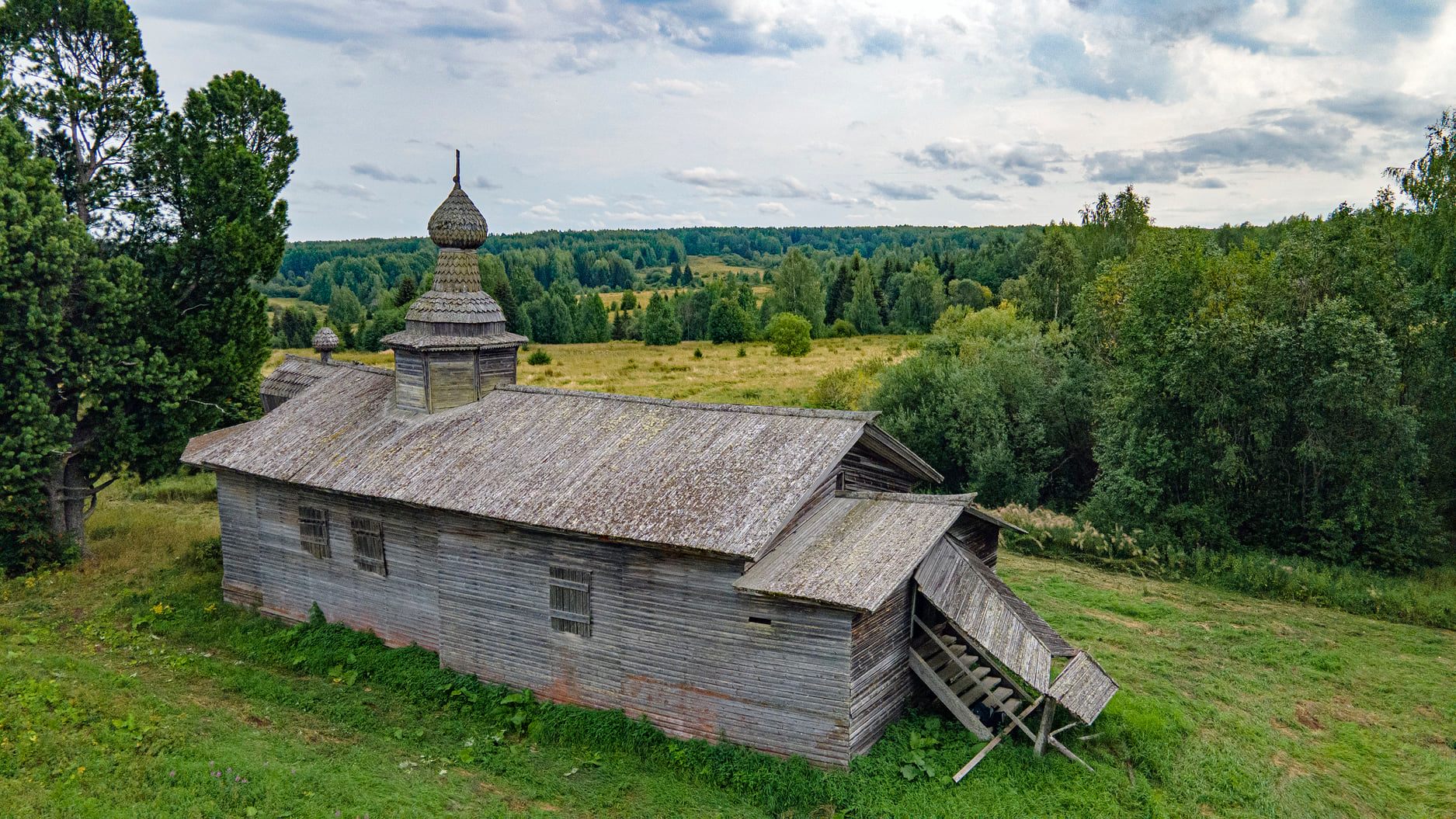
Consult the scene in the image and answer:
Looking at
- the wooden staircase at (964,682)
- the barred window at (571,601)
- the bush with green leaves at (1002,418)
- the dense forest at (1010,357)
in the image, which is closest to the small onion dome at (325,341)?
the dense forest at (1010,357)

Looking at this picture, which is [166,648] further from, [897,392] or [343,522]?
[897,392]

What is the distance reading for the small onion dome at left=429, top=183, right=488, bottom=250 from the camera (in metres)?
20.6

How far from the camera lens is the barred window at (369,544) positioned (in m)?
18.0

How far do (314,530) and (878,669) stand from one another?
1267 cm

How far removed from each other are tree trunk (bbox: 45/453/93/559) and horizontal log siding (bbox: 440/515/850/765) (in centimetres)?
1468

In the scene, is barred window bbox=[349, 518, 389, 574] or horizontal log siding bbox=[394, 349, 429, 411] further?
horizontal log siding bbox=[394, 349, 429, 411]

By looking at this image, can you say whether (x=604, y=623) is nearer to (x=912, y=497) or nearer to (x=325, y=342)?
(x=912, y=497)

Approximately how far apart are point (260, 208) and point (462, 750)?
18020mm

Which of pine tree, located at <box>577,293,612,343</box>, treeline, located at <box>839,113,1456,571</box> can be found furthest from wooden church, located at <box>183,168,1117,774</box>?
pine tree, located at <box>577,293,612,343</box>

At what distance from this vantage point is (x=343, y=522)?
18.6 m

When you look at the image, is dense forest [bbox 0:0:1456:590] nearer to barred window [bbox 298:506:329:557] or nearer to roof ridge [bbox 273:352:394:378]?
roof ridge [bbox 273:352:394:378]

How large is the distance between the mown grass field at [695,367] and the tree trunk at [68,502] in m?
21.6

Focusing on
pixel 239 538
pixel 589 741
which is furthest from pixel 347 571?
pixel 589 741

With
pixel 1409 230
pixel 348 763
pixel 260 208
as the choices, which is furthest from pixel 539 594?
pixel 1409 230
